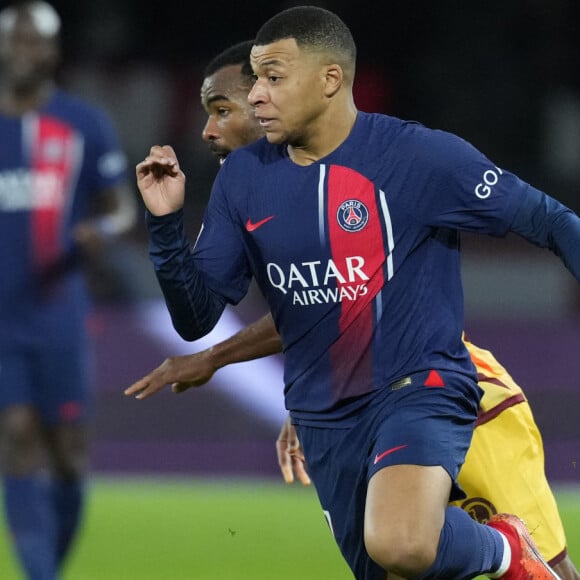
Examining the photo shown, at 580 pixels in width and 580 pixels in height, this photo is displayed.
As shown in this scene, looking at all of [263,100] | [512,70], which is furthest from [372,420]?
[512,70]

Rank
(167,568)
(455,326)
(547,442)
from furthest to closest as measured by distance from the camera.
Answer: (547,442), (167,568), (455,326)

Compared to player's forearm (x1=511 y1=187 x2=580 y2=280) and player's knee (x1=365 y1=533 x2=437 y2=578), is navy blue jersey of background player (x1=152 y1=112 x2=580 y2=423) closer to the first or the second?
player's forearm (x1=511 y1=187 x2=580 y2=280)

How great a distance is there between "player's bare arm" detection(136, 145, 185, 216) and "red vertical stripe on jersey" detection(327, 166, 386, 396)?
0.47 meters

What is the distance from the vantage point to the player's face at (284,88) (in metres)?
4.37

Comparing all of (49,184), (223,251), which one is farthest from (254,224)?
(49,184)

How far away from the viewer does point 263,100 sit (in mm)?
4344

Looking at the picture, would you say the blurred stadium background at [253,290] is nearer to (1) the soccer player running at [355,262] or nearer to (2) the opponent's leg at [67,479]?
(2) the opponent's leg at [67,479]

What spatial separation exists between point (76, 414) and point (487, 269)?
561 centimetres

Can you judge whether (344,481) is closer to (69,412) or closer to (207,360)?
(207,360)

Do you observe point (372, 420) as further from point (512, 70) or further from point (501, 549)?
point (512, 70)

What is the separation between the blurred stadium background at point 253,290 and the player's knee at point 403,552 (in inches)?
125

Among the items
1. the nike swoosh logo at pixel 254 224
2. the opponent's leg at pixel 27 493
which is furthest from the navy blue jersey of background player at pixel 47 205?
the nike swoosh logo at pixel 254 224

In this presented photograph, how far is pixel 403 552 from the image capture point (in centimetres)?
405

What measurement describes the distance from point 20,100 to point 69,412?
151cm
